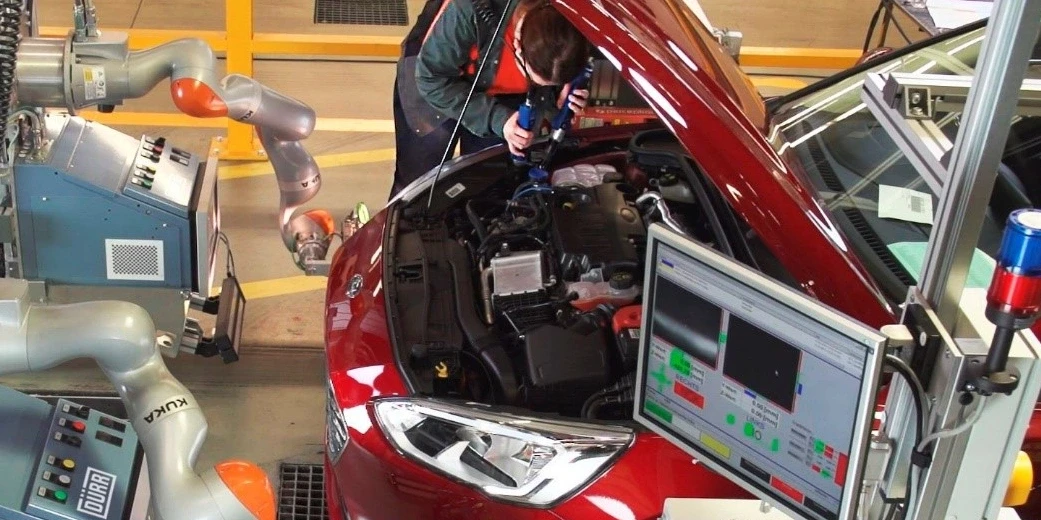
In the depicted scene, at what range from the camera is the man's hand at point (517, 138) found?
394 centimetres

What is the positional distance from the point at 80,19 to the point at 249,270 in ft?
6.08

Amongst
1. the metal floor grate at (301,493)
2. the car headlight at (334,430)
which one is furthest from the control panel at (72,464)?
the metal floor grate at (301,493)

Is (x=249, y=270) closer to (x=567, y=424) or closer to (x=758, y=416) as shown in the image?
(x=567, y=424)

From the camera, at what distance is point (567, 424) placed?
9.15 ft

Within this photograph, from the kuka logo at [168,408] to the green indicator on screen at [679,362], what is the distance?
1.13 meters

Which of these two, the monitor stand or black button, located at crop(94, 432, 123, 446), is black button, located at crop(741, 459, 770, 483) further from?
black button, located at crop(94, 432, 123, 446)

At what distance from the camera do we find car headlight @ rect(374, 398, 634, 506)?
2.72 m

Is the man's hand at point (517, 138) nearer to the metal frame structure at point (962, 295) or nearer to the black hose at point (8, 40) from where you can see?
the black hose at point (8, 40)

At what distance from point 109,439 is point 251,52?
3.65 m

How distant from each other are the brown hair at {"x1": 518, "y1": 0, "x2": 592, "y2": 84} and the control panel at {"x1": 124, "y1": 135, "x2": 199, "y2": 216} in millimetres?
1282

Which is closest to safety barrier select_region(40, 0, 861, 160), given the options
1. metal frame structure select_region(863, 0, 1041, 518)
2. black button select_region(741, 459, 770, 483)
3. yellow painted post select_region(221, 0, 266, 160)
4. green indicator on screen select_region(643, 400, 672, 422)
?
yellow painted post select_region(221, 0, 266, 160)

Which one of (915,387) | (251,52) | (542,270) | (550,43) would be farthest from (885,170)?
(251,52)

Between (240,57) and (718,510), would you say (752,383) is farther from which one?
(240,57)

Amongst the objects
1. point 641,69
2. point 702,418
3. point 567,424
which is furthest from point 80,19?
point 702,418
